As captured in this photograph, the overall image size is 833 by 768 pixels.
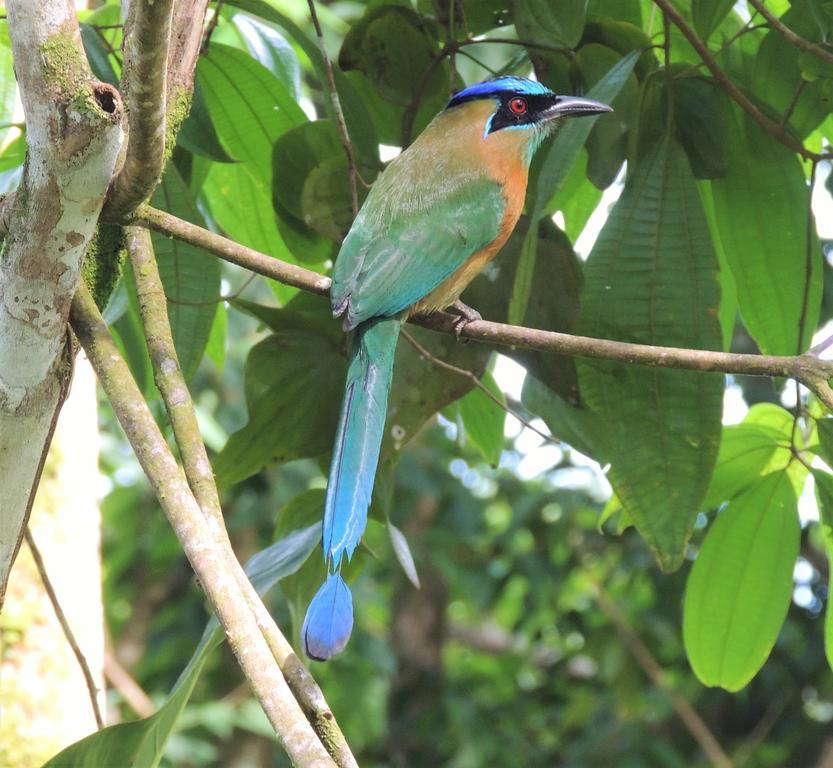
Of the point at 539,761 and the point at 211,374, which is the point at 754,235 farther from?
the point at 539,761

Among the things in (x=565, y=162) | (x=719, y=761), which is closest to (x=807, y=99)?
(x=565, y=162)

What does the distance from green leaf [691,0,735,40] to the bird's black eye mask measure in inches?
17.0

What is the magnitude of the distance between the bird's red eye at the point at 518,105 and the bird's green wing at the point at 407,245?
19cm

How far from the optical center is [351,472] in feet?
5.52

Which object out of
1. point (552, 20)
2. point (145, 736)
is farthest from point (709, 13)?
point (145, 736)

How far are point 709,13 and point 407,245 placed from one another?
2.02ft

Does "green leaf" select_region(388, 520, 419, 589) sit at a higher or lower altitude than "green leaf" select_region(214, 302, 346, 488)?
lower

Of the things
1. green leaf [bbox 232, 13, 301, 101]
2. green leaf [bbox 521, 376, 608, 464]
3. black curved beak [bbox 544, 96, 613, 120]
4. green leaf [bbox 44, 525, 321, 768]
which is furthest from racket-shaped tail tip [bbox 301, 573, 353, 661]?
green leaf [bbox 232, 13, 301, 101]

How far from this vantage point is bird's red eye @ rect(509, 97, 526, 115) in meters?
2.29

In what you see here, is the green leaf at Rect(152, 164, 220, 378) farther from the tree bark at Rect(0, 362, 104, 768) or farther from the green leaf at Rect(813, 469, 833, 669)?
the green leaf at Rect(813, 469, 833, 669)

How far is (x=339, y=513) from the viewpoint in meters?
1.61

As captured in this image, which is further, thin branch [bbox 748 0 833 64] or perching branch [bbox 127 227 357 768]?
thin branch [bbox 748 0 833 64]

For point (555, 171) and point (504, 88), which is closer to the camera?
point (555, 171)

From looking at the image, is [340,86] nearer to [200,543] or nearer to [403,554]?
[403,554]
